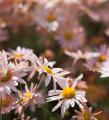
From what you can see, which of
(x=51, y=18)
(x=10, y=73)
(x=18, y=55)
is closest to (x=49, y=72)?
(x=10, y=73)

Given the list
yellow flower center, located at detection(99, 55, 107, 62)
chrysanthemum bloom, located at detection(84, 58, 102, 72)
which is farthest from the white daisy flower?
yellow flower center, located at detection(99, 55, 107, 62)

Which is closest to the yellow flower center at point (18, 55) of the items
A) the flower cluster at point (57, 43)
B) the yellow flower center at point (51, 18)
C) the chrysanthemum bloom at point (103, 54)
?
the flower cluster at point (57, 43)

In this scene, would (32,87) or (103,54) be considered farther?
(103,54)

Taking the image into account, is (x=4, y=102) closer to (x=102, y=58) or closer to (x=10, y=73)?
(x=10, y=73)

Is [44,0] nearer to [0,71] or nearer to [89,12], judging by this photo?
[89,12]

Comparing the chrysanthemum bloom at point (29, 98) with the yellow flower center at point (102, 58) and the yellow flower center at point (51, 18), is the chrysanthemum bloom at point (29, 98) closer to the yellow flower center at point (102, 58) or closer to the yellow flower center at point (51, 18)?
the yellow flower center at point (102, 58)

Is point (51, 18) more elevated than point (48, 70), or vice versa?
point (51, 18)
